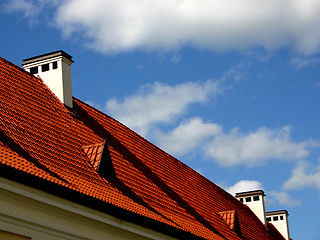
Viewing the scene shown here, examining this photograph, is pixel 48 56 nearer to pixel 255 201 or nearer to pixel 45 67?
pixel 45 67

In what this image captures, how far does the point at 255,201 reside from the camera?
30375 mm

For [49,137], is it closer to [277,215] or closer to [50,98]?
[50,98]

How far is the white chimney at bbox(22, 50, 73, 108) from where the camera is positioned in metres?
16.6

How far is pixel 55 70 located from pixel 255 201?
1674cm

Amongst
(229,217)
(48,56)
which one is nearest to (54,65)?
(48,56)

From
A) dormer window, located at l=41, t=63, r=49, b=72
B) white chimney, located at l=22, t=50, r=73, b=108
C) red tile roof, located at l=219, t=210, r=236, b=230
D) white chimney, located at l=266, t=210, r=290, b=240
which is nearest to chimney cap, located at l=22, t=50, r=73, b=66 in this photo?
white chimney, located at l=22, t=50, r=73, b=108

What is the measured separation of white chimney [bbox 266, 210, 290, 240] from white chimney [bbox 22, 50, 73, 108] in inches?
790

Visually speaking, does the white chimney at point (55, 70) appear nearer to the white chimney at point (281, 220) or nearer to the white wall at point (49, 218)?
the white wall at point (49, 218)

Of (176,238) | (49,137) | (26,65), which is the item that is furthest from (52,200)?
(26,65)

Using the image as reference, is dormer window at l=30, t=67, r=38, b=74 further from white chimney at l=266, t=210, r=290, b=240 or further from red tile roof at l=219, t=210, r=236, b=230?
white chimney at l=266, t=210, r=290, b=240

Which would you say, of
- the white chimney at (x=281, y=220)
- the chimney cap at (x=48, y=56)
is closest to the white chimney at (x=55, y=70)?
the chimney cap at (x=48, y=56)

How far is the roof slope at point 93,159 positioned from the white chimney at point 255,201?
8593 millimetres

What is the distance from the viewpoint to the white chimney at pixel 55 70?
54.5ft

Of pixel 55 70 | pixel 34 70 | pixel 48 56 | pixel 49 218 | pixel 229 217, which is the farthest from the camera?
pixel 229 217
